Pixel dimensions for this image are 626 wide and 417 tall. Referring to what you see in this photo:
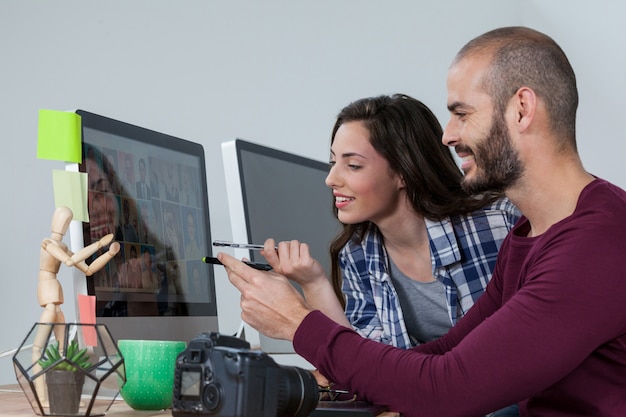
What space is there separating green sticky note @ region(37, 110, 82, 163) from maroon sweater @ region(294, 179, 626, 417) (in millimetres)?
452

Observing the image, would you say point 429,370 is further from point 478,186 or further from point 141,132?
point 141,132

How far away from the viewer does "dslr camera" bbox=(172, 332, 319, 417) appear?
2.57ft

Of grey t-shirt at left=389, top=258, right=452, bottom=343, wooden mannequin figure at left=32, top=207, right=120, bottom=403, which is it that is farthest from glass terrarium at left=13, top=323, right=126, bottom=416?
grey t-shirt at left=389, top=258, right=452, bottom=343

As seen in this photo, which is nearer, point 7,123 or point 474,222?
point 474,222

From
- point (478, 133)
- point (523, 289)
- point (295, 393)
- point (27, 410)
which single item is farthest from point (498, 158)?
point (27, 410)

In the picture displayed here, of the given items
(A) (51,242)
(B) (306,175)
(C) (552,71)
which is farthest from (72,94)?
(C) (552,71)

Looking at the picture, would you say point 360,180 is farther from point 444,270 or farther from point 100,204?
point 100,204

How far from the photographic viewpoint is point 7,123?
2.92 meters

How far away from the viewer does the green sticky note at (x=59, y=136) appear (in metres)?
1.18

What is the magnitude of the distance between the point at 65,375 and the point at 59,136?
1.40ft

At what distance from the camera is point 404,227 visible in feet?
5.72

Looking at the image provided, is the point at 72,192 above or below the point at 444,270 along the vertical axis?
above

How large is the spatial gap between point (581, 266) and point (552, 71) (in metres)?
0.33

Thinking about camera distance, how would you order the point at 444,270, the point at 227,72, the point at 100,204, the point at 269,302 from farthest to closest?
the point at 227,72 → the point at 444,270 → the point at 100,204 → the point at 269,302
